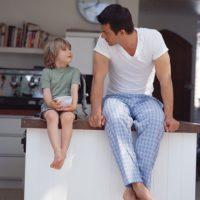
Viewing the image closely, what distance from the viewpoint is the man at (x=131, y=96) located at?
2615 mm

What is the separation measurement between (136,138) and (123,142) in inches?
6.0

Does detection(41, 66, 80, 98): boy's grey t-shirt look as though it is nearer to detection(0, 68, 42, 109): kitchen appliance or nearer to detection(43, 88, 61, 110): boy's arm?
detection(43, 88, 61, 110): boy's arm

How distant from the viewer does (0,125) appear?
516 centimetres

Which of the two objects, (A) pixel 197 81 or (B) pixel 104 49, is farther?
(A) pixel 197 81

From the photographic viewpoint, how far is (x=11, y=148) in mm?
5164

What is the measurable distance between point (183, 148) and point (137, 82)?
449 mm

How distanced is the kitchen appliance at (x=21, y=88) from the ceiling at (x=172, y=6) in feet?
7.65

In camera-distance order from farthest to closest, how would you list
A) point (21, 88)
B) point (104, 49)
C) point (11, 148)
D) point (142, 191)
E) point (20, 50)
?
point (20, 50), point (21, 88), point (11, 148), point (104, 49), point (142, 191)

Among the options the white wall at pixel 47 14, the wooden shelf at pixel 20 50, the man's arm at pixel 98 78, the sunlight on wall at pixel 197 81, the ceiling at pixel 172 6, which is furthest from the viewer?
the sunlight on wall at pixel 197 81

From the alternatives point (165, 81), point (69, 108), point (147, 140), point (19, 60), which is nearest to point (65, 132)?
point (69, 108)

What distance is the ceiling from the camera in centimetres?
712

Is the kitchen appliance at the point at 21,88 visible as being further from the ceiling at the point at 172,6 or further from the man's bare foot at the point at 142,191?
the man's bare foot at the point at 142,191

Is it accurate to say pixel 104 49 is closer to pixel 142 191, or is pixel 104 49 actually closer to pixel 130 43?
pixel 130 43

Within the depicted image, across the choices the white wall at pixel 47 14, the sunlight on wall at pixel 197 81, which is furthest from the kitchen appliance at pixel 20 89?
the sunlight on wall at pixel 197 81
